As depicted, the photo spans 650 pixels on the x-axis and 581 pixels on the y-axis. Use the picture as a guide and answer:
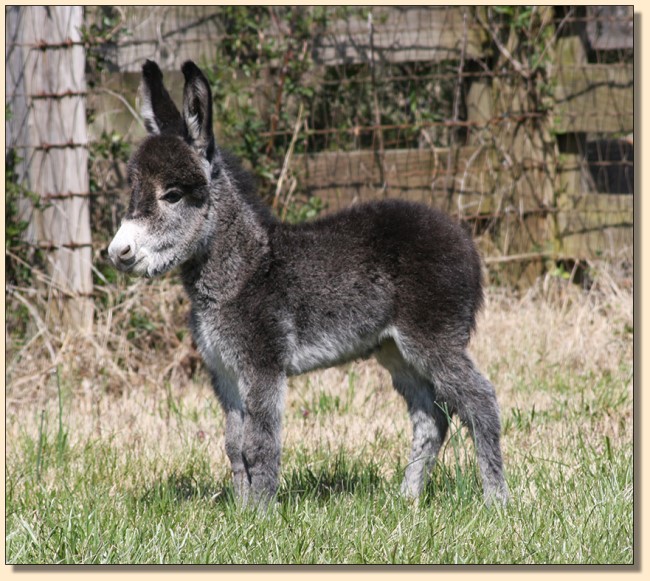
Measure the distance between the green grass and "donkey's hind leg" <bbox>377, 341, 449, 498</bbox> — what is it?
83 mm

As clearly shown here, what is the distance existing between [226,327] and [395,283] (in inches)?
32.1

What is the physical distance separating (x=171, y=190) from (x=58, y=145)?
9.51ft

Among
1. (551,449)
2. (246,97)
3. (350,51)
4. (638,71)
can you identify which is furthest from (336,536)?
(350,51)

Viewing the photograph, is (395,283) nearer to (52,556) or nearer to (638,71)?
(638,71)

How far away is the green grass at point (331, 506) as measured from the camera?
3.83m

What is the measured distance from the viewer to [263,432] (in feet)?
13.9

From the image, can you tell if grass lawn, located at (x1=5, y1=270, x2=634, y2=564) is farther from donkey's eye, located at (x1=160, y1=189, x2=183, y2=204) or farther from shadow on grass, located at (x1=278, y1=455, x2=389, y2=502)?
donkey's eye, located at (x1=160, y1=189, x2=183, y2=204)

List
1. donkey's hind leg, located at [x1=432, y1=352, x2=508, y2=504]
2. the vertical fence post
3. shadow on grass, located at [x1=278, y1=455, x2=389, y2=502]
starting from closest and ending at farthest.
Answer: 1. donkey's hind leg, located at [x1=432, y1=352, x2=508, y2=504]
2. shadow on grass, located at [x1=278, y1=455, x2=389, y2=502]
3. the vertical fence post

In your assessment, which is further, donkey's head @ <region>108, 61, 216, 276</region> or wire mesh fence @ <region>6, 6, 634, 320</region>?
wire mesh fence @ <region>6, 6, 634, 320</region>

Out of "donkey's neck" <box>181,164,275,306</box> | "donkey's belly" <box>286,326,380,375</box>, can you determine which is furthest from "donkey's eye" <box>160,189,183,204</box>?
"donkey's belly" <box>286,326,380,375</box>

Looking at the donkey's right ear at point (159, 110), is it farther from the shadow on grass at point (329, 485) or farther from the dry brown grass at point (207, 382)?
the dry brown grass at point (207, 382)

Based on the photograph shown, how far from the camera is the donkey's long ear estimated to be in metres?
4.14

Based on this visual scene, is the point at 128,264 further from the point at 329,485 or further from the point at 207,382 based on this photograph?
the point at 207,382

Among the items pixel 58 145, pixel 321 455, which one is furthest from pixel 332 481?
pixel 58 145
